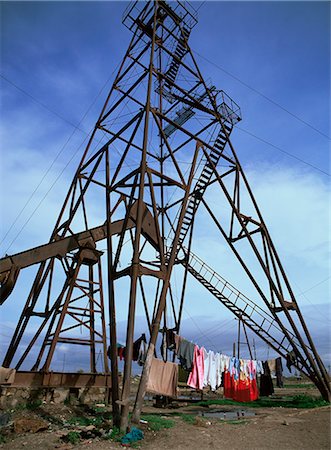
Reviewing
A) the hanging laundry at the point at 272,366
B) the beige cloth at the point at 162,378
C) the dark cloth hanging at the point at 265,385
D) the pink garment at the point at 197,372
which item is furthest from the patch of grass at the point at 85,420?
the hanging laundry at the point at 272,366

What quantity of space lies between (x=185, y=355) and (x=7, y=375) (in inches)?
272

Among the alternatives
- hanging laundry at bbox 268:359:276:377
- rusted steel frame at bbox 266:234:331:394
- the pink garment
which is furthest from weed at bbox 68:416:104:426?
hanging laundry at bbox 268:359:276:377

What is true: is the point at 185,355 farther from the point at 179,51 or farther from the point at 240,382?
the point at 179,51

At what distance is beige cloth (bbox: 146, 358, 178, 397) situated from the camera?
10.3m

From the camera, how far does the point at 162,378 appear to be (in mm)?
10578

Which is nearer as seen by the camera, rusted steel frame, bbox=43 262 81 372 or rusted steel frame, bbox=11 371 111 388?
rusted steel frame, bbox=11 371 111 388

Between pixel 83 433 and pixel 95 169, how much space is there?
915cm

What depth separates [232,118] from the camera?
16.4 m

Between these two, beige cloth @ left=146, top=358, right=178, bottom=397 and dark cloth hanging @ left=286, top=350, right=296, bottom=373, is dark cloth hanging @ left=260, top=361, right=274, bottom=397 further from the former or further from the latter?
beige cloth @ left=146, top=358, right=178, bottom=397

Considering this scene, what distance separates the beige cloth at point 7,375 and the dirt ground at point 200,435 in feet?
2.93

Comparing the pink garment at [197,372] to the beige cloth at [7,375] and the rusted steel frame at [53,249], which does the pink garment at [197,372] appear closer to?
the rusted steel frame at [53,249]

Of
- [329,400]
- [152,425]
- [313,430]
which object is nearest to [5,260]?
[152,425]

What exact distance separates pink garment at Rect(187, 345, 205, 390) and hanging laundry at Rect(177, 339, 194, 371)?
0.75 ft

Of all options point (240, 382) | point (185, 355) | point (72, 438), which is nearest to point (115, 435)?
point (72, 438)
